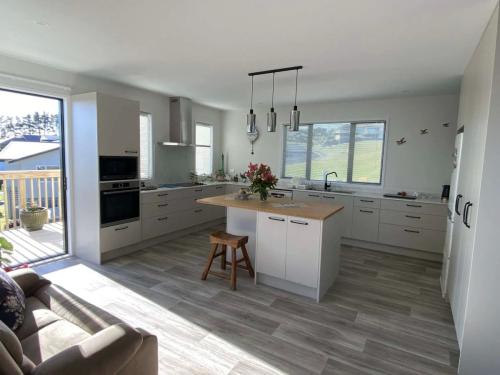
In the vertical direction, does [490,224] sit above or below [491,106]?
below

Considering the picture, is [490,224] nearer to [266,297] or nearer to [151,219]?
[266,297]

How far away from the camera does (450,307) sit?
2.82 m

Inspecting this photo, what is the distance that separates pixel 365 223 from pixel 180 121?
3.65 m

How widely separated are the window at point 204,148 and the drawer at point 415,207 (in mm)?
3668

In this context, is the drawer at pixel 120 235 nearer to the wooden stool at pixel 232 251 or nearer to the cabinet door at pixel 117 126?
the cabinet door at pixel 117 126

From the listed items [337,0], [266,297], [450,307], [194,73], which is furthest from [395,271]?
[194,73]

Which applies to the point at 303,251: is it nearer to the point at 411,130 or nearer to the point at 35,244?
the point at 411,130

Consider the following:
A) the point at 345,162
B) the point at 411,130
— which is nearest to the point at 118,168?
the point at 345,162

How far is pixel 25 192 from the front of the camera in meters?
4.87

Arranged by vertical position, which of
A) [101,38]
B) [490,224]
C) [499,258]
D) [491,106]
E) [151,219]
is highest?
[101,38]

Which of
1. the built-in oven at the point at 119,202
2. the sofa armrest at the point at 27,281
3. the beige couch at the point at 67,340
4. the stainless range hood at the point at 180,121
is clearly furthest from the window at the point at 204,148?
the beige couch at the point at 67,340

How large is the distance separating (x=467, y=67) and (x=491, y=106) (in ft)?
5.48

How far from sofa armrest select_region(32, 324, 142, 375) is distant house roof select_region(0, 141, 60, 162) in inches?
161

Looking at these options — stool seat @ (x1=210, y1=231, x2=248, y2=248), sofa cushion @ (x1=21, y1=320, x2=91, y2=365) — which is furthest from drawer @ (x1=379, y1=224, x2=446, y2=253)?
sofa cushion @ (x1=21, y1=320, x2=91, y2=365)
